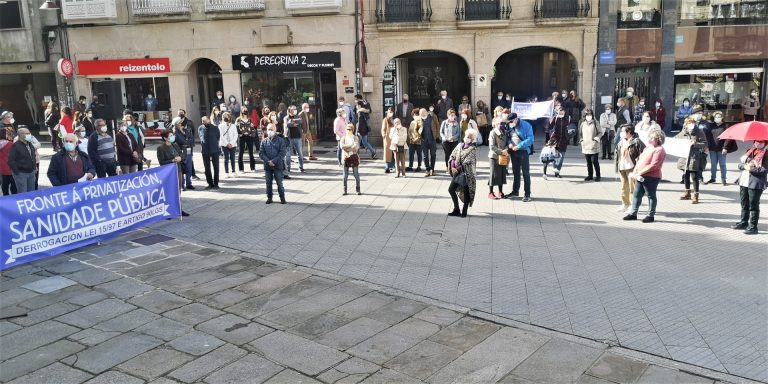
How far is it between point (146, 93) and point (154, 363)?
70.4ft

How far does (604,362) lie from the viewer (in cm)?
643

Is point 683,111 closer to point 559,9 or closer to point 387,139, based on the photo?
point 559,9

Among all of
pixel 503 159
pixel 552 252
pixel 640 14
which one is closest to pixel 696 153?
pixel 503 159

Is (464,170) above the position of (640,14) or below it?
below

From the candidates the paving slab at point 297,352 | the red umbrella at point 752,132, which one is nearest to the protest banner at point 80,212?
the paving slab at point 297,352

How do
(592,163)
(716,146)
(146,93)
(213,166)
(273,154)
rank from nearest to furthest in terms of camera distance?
1. (273,154)
2. (716,146)
3. (592,163)
4. (213,166)
5. (146,93)

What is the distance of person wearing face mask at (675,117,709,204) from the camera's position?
13320mm

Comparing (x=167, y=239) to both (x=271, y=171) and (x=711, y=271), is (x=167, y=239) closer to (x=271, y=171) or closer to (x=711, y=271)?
(x=271, y=171)

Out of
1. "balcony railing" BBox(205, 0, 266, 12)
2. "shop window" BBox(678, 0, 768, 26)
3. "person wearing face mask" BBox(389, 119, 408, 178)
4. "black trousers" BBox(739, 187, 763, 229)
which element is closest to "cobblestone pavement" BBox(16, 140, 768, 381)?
"black trousers" BBox(739, 187, 763, 229)

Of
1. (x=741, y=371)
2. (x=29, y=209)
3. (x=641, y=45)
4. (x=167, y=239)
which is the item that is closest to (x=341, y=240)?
(x=167, y=239)

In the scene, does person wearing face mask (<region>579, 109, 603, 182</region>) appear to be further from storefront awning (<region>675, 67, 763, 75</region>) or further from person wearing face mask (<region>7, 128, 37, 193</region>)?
person wearing face mask (<region>7, 128, 37, 193</region>)

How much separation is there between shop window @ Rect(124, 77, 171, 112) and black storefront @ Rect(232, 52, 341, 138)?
353 centimetres

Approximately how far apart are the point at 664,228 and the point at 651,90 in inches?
559

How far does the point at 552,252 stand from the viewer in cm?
1022
